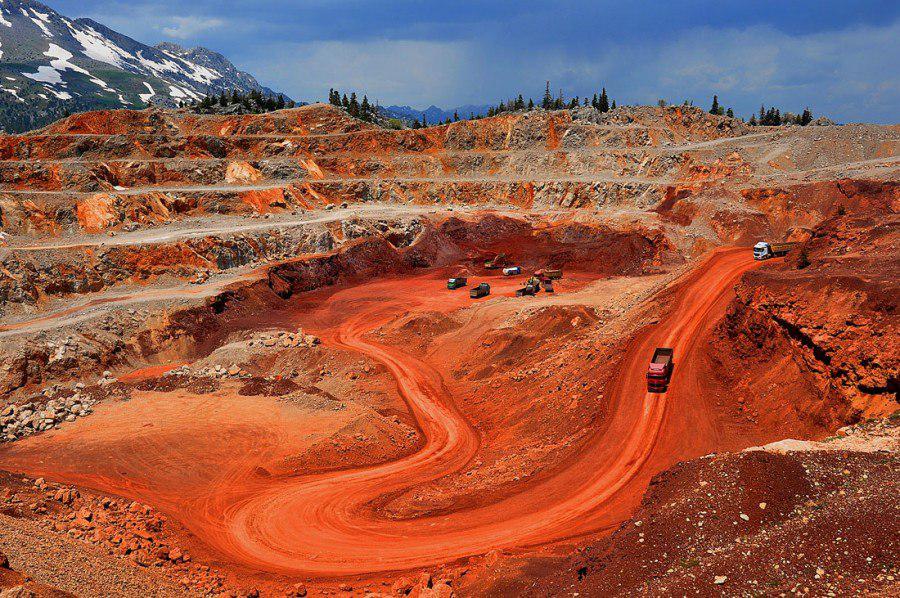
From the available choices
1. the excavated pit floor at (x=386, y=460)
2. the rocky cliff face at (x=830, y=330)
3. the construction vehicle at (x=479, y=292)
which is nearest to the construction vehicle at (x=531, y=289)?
the construction vehicle at (x=479, y=292)

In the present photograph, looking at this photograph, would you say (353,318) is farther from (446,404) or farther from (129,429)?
(129,429)

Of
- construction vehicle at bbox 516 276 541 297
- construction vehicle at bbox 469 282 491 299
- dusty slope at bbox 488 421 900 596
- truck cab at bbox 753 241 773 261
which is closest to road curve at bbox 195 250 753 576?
dusty slope at bbox 488 421 900 596

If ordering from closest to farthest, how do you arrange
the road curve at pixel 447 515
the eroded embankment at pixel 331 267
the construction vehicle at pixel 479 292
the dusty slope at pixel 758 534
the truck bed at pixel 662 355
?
the dusty slope at pixel 758 534
the road curve at pixel 447 515
the truck bed at pixel 662 355
the eroded embankment at pixel 331 267
the construction vehicle at pixel 479 292

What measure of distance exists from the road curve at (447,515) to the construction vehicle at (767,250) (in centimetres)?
1600

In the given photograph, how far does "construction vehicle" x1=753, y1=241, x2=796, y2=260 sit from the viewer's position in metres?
41.9

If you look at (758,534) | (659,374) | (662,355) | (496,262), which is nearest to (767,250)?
(662,355)

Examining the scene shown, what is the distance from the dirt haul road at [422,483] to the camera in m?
18.2

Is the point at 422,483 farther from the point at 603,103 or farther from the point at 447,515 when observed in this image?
the point at 603,103

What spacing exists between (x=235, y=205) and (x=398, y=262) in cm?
2016

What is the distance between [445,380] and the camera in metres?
35.0

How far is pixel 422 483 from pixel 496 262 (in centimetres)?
A: 4064

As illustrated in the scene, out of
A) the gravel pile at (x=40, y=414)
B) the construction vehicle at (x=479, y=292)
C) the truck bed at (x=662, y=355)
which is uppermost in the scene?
the construction vehicle at (x=479, y=292)

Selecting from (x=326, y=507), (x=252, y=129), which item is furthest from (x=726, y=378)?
(x=252, y=129)

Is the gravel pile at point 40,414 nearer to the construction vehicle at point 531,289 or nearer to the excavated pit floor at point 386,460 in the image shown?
the excavated pit floor at point 386,460
